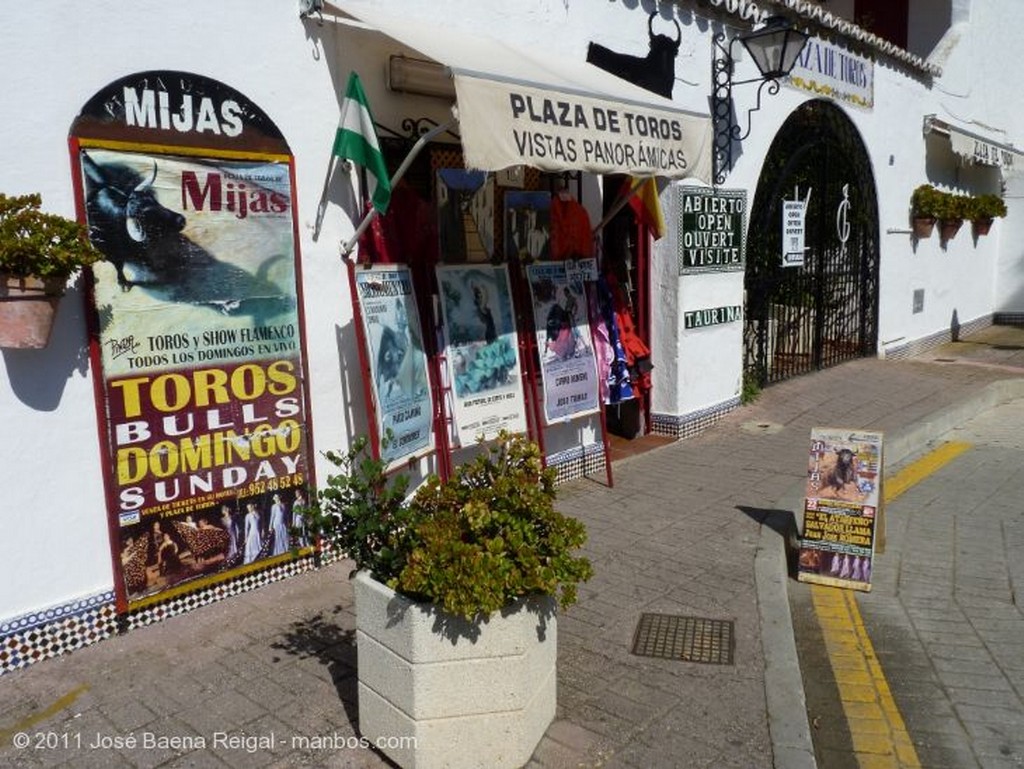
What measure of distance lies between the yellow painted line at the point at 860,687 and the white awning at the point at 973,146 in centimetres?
1060

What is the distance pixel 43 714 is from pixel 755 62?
26.4 feet

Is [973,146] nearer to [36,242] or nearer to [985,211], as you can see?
[985,211]

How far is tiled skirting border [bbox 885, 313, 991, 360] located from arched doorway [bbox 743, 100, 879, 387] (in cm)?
76

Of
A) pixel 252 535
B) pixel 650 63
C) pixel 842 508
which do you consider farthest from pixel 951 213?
pixel 252 535

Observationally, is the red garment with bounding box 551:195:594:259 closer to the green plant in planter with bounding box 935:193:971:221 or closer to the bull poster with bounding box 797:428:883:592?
the bull poster with bounding box 797:428:883:592

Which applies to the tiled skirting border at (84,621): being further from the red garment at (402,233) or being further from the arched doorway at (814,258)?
the arched doorway at (814,258)

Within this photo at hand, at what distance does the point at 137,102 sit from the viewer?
4160 millimetres

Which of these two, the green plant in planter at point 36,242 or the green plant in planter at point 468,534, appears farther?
the green plant in planter at point 36,242

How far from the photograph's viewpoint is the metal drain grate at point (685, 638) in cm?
423

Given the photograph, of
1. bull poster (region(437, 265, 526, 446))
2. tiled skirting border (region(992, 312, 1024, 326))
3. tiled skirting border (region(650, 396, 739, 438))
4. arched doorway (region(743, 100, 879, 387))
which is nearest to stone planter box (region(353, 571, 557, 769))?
bull poster (region(437, 265, 526, 446))

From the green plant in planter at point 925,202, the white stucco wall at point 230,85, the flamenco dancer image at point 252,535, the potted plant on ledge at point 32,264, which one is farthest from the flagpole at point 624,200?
the green plant in planter at point 925,202

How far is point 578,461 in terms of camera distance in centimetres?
721

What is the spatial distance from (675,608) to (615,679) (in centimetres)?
87

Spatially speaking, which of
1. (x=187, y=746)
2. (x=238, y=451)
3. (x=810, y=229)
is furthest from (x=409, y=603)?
(x=810, y=229)
